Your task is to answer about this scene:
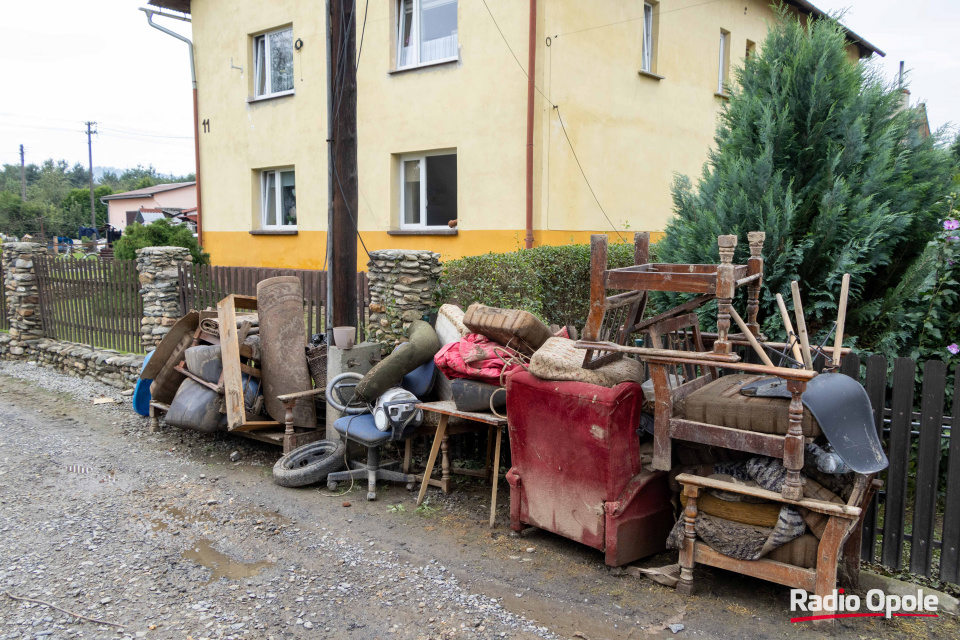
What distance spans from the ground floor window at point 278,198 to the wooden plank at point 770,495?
38.5ft

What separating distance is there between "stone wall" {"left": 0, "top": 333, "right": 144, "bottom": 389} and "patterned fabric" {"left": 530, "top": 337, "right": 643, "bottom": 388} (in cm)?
677

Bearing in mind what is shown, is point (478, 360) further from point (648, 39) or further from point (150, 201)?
point (150, 201)

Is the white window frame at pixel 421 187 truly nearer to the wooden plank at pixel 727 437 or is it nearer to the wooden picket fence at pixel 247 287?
the wooden picket fence at pixel 247 287

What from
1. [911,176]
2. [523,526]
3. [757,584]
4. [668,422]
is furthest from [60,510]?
[911,176]

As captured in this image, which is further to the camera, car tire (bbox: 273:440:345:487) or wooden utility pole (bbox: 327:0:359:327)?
wooden utility pole (bbox: 327:0:359:327)

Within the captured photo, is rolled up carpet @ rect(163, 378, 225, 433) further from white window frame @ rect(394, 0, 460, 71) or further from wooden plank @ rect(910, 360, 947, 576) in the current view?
white window frame @ rect(394, 0, 460, 71)

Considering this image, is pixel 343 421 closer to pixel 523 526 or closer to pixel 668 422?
pixel 523 526

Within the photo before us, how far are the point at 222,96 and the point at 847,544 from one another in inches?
569

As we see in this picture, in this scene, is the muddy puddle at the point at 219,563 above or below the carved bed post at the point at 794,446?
below

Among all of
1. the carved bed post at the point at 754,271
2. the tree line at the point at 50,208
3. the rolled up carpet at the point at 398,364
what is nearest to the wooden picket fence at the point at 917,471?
the carved bed post at the point at 754,271

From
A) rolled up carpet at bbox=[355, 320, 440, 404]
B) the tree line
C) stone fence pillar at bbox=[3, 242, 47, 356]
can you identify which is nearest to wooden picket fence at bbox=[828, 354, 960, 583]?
rolled up carpet at bbox=[355, 320, 440, 404]

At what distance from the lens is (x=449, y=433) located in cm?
513

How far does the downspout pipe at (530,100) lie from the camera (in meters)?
9.88

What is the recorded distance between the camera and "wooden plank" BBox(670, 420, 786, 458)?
3285mm
